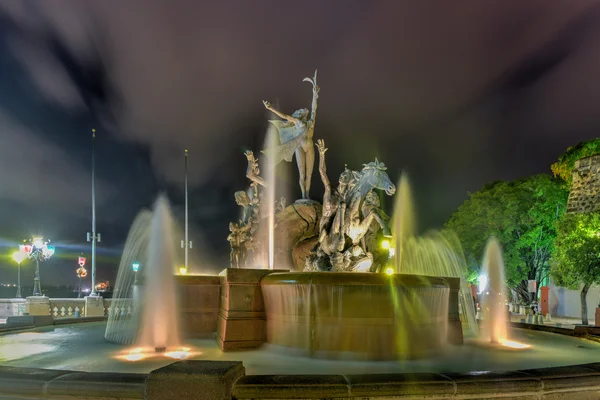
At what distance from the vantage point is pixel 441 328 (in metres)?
10.0

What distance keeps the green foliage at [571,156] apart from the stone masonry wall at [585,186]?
9.93 ft

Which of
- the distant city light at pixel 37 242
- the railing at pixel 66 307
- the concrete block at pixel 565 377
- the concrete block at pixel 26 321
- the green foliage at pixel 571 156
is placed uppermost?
the green foliage at pixel 571 156

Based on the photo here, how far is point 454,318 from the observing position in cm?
1117

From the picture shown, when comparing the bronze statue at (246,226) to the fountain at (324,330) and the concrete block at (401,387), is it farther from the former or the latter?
the concrete block at (401,387)

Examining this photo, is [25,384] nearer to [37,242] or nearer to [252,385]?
[252,385]

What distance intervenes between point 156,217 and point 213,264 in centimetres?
1232

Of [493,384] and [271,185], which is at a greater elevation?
[271,185]

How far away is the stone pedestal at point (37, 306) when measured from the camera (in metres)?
23.7

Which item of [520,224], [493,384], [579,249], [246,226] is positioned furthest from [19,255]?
[520,224]

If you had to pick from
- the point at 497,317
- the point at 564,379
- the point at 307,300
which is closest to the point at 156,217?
the point at 307,300

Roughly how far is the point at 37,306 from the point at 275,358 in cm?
2030

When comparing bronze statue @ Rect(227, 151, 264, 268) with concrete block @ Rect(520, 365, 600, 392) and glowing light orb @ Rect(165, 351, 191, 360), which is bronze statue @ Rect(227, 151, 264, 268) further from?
concrete block @ Rect(520, 365, 600, 392)

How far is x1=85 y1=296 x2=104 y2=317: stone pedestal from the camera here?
26188 millimetres

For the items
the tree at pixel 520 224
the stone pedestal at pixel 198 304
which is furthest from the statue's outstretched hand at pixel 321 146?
the tree at pixel 520 224
